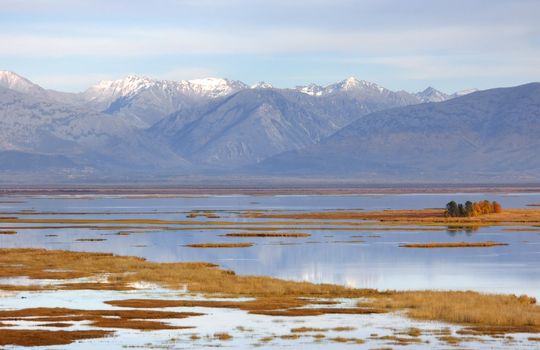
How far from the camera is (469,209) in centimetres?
12231

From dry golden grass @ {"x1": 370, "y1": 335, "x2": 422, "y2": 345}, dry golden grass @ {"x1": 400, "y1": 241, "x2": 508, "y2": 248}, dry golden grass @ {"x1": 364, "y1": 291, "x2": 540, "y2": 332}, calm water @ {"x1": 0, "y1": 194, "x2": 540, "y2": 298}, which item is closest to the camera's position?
dry golden grass @ {"x1": 370, "y1": 335, "x2": 422, "y2": 345}

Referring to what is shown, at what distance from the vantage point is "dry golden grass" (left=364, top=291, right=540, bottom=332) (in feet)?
136

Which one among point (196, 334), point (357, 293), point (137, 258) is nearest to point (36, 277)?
point (137, 258)

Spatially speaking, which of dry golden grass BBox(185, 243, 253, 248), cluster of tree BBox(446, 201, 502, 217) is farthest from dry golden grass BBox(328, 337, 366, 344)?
cluster of tree BBox(446, 201, 502, 217)

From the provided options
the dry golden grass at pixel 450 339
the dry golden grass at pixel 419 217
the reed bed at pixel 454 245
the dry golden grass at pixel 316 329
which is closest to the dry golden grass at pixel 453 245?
the reed bed at pixel 454 245

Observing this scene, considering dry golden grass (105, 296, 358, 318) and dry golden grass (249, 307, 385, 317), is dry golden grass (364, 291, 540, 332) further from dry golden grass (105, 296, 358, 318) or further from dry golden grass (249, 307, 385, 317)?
dry golden grass (105, 296, 358, 318)

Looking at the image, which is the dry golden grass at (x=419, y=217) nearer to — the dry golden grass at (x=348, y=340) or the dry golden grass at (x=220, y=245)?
the dry golden grass at (x=220, y=245)

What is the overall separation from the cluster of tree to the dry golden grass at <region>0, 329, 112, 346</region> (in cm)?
8556

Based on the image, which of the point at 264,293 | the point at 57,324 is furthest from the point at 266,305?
the point at 57,324

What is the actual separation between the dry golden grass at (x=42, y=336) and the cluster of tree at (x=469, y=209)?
85.6m

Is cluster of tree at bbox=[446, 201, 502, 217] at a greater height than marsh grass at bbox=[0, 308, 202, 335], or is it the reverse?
cluster of tree at bbox=[446, 201, 502, 217]

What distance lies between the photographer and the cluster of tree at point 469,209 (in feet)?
397

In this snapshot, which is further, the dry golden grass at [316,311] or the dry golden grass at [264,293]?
the dry golden grass at [316,311]

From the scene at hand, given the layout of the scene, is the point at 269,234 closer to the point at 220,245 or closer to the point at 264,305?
the point at 220,245
